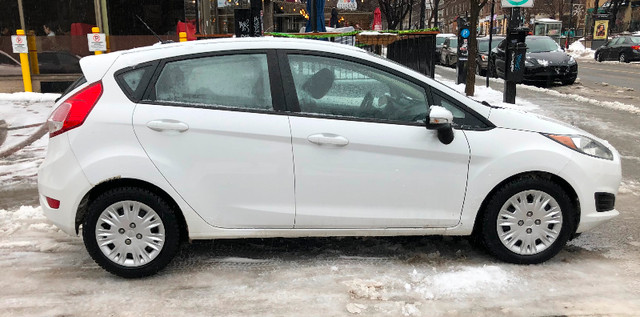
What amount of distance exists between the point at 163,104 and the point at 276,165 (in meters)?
0.89

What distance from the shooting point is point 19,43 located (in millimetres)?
13383

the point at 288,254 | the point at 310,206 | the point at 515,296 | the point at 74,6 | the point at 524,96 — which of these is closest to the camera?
the point at 515,296

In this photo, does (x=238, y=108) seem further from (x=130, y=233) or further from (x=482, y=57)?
(x=482, y=57)

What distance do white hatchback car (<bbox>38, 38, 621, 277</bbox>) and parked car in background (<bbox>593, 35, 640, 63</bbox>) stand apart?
29221 millimetres

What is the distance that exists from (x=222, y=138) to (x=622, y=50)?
31.6 metres

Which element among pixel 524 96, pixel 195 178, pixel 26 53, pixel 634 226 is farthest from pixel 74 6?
pixel 634 226

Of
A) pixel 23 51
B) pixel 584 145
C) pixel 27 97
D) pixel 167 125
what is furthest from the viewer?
pixel 23 51

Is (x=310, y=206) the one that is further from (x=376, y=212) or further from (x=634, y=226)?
(x=634, y=226)

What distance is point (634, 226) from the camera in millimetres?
4855

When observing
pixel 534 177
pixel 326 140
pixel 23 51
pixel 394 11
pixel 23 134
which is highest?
pixel 394 11

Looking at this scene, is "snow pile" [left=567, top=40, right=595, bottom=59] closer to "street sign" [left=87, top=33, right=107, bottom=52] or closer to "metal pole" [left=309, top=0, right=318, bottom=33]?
"metal pole" [left=309, top=0, right=318, bottom=33]

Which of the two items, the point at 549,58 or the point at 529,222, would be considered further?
the point at 549,58

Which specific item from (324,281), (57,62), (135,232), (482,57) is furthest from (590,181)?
(482,57)

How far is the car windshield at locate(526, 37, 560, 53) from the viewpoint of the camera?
57.8 ft
